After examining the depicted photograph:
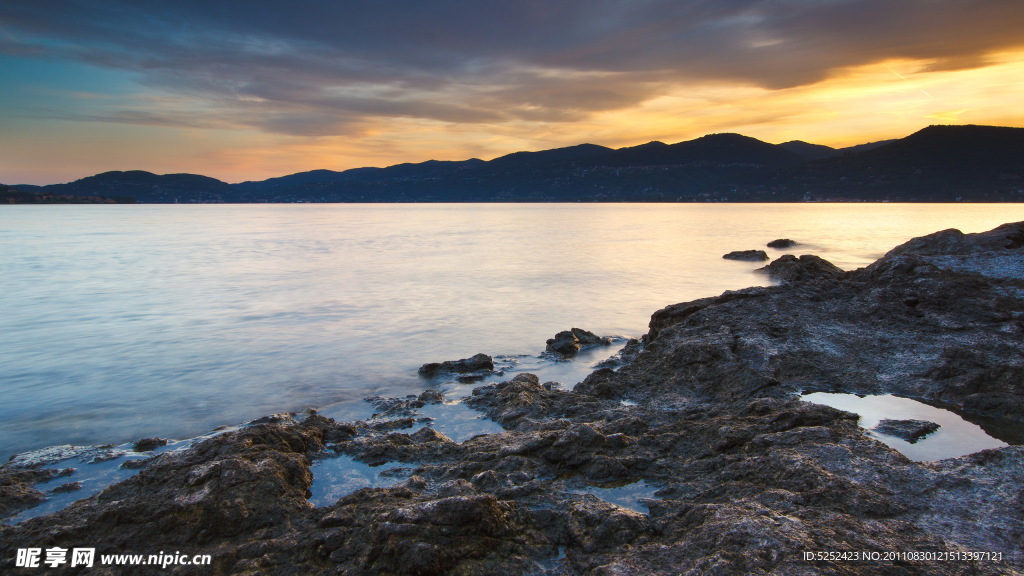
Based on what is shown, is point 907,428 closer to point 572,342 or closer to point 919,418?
point 919,418

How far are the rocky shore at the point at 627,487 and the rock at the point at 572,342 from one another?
8.39 feet

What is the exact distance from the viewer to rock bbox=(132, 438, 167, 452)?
6.08 metres

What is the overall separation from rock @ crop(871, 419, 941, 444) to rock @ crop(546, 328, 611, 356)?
512 centimetres

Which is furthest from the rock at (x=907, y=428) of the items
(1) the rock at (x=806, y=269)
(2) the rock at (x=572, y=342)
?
(1) the rock at (x=806, y=269)

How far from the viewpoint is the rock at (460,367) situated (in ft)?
29.2

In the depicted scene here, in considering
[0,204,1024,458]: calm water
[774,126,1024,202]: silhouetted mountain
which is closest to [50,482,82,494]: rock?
[0,204,1024,458]: calm water

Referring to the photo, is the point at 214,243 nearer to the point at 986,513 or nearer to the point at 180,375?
the point at 180,375

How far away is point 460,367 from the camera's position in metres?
8.95

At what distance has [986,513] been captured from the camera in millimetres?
3500

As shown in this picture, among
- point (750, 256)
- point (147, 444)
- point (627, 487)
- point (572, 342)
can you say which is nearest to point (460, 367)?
point (572, 342)

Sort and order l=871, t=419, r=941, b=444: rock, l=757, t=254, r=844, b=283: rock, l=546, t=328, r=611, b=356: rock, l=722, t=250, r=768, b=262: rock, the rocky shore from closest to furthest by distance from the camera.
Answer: the rocky shore, l=871, t=419, r=941, b=444: rock, l=546, t=328, r=611, b=356: rock, l=757, t=254, r=844, b=283: rock, l=722, t=250, r=768, b=262: rock

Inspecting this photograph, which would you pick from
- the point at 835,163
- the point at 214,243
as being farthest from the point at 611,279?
the point at 835,163

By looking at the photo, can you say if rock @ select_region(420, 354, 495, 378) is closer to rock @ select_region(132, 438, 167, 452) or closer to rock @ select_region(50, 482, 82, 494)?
rock @ select_region(132, 438, 167, 452)

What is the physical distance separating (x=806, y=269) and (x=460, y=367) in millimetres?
10873
